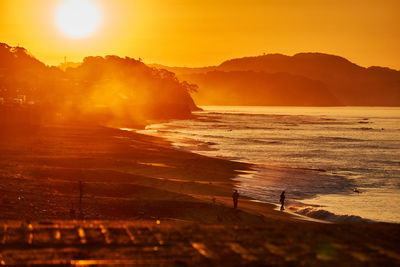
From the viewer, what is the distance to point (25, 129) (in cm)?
6562

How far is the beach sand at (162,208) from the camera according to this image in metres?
8.00

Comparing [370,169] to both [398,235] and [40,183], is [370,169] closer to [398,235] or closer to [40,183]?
[40,183]

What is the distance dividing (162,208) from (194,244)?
13592mm

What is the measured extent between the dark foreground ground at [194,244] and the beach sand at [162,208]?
2cm

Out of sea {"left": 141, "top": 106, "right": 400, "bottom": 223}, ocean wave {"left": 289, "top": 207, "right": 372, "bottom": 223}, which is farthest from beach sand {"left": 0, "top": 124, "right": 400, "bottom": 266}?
sea {"left": 141, "top": 106, "right": 400, "bottom": 223}

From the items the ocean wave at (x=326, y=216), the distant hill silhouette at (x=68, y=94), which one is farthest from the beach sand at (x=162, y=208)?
the distant hill silhouette at (x=68, y=94)

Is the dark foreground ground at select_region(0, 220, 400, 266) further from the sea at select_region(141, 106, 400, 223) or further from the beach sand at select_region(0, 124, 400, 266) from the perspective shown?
the sea at select_region(141, 106, 400, 223)

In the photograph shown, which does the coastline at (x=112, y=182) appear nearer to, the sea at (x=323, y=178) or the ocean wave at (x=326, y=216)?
the ocean wave at (x=326, y=216)

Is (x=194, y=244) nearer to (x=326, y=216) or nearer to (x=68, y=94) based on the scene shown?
(x=326, y=216)

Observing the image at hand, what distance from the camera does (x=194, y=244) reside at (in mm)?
8445

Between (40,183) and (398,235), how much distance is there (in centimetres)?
1913

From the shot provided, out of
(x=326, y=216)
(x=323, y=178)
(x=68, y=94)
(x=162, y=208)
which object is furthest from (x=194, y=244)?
(x=68, y=94)

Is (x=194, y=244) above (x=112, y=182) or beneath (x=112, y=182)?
above

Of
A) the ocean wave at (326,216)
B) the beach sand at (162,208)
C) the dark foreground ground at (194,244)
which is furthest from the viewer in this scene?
the ocean wave at (326,216)
